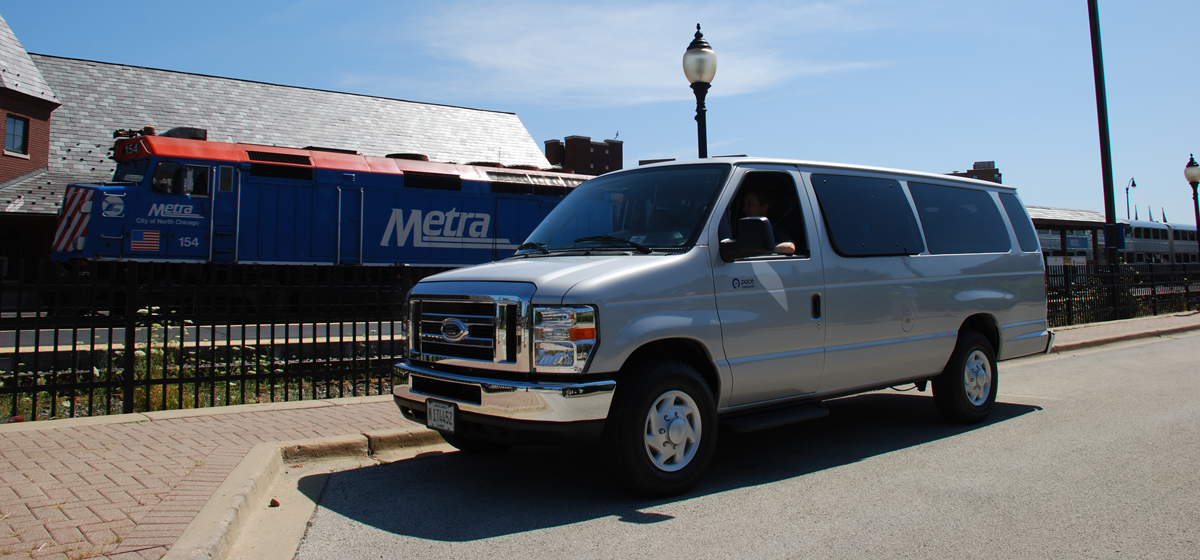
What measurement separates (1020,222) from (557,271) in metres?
5.09

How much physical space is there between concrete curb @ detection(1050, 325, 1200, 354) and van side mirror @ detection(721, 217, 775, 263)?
9.26 meters

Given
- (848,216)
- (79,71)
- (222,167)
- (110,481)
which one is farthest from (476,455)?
(79,71)

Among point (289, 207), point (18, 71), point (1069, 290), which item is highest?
point (18, 71)

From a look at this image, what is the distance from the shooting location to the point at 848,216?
5.67 m

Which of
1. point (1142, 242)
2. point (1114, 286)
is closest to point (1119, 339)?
point (1114, 286)

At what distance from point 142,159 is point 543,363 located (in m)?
15.1

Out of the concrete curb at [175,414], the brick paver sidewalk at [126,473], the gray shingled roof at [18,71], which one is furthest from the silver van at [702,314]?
the gray shingled roof at [18,71]

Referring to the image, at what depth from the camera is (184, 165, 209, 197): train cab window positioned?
15.9 m

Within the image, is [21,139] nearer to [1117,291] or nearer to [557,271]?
[557,271]

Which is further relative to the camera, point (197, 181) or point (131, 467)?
point (197, 181)

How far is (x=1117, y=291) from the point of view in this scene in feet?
56.5

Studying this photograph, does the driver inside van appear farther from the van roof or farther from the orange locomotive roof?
the orange locomotive roof

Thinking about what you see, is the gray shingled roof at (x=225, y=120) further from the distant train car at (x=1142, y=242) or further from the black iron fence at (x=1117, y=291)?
the distant train car at (x=1142, y=242)

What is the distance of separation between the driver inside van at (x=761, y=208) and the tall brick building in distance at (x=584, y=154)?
139 ft
